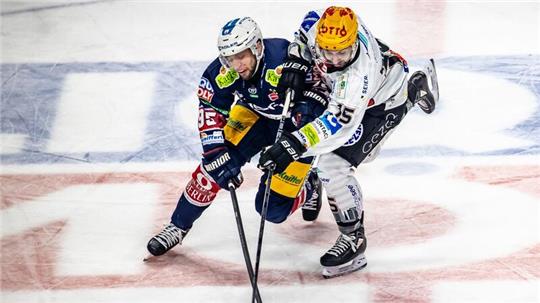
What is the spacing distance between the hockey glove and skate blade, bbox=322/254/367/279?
546 millimetres

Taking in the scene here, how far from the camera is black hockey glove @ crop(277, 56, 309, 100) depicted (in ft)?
16.5

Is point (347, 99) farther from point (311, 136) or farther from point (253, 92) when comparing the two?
point (253, 92)

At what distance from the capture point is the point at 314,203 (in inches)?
220

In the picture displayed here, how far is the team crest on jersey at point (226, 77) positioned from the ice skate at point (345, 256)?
839mm

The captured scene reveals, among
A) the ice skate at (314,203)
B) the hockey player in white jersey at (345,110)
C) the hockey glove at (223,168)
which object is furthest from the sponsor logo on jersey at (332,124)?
the ice skate at (314,203)

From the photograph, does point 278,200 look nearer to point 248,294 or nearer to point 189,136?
point 248,294

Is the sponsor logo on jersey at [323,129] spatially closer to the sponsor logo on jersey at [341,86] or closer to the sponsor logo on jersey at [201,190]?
the sponsor logo on jersey at [341,86]

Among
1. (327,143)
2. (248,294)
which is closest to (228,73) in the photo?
(327,143)

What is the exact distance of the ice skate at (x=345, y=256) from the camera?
16.9 ft

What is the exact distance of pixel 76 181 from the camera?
238 inches

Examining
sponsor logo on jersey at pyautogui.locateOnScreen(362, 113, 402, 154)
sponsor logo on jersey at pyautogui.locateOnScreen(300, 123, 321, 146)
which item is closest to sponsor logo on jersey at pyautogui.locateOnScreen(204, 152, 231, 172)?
Answer: sponsor logo on jersey at pyautogui.locateOnScreen(300, 123, 321, 146)

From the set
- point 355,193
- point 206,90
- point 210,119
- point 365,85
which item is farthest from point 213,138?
point 365,85

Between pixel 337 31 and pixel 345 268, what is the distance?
1.09 meters

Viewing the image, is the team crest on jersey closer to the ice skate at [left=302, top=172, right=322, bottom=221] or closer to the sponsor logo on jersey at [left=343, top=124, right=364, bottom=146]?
the sponsor logo on jersey at [left=343, top=124, right=364, bottom=146]
